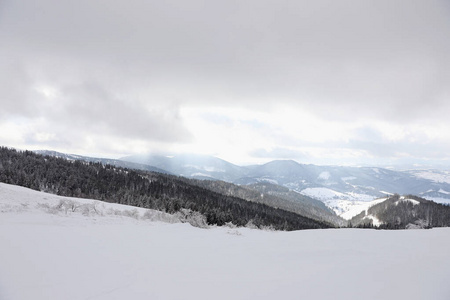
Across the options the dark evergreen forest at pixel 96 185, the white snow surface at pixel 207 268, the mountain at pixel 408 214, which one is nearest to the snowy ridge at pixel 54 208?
the white snow surface at pixel 207 268

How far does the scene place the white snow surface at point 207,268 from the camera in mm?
4824

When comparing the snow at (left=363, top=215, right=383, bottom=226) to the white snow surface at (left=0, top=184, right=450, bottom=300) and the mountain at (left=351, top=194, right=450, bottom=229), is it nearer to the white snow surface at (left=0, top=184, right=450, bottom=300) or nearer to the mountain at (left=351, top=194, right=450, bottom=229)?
the mountain at (left=351, top=194, right=450, bottom=229)

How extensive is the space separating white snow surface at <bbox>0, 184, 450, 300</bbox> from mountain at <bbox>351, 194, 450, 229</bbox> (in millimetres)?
140845

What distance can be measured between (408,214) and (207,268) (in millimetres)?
192114

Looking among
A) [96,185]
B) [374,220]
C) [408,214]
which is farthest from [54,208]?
[374,220]

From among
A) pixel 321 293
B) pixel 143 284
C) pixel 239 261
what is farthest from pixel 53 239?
pixel 321 293

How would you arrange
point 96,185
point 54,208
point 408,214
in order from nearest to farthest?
point 54,208, point 96,185, point 408,214

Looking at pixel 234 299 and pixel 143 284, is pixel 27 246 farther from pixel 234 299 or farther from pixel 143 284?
pixel 234 299

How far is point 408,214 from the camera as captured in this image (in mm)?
145375

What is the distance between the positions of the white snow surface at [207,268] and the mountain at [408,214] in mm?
140845

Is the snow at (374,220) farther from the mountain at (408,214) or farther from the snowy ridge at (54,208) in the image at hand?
the snowy ridge at (54,208)

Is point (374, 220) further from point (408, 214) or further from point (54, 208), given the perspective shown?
point (54, 208)

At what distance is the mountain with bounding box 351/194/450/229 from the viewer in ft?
414

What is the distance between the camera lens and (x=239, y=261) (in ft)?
24.6
